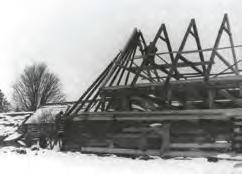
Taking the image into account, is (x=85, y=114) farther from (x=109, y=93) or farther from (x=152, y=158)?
(x=152, y=158)

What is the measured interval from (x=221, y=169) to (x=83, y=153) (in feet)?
23.9

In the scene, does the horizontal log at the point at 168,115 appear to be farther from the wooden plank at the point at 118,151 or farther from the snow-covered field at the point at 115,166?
the snow-covered field at the point at 115,166

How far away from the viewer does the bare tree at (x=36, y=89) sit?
64.7 m

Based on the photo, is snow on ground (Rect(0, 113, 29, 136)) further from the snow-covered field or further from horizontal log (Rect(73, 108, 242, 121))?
the snow-covered field

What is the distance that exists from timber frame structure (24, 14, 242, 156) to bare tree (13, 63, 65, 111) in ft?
157

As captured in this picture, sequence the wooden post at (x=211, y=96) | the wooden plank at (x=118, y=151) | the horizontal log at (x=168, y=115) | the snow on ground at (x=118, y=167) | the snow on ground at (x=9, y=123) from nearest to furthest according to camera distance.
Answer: the snow on ground at (x=118, y=167) < the horizontal log at (x=168, y=115) < the wooden plank at (x=118, y=151) < the wooden post at (x=211, y=96) < the snow on ground at (x=9, y=123)

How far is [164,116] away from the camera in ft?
48.5

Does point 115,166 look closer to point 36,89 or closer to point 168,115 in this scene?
point 168,115

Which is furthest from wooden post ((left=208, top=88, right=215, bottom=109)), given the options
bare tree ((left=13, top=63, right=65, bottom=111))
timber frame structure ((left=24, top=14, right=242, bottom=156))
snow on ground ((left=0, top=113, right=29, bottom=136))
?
bare tree ((left=13, top=63, right=65, bottom=111))

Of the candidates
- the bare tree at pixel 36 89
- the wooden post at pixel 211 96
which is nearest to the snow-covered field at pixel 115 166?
the wooden post at pixel 211 96

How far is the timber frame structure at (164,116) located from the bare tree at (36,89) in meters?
47.9

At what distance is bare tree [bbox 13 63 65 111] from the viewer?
212 feet

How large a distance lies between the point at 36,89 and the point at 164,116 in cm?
5273

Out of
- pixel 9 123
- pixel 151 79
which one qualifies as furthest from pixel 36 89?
pixel 151 79
